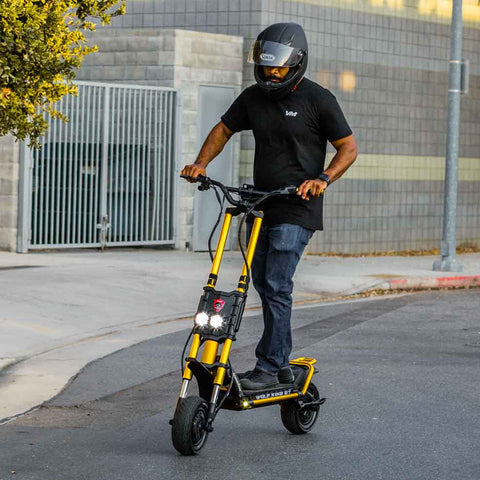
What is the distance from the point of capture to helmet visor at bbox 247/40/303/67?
A: 6867 millimetres

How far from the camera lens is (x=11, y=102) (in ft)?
30.5

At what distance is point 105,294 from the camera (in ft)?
44.0

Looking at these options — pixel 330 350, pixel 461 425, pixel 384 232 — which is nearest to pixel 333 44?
pixel 384 232

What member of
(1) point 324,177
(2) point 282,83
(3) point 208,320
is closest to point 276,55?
(2) point 282,83

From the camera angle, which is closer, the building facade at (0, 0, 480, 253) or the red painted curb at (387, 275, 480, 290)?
the red painted curb at (387, 275, 480, 290)

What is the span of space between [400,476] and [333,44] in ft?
46.3

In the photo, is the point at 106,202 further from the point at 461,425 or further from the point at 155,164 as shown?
the point at 461,425

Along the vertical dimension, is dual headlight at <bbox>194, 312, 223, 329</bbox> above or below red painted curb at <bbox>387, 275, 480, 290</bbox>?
above

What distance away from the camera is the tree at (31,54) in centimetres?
896

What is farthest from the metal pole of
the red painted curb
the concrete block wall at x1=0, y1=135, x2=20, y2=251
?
the concrete block wall at x1=0, y1=135, x2=20, y2=251

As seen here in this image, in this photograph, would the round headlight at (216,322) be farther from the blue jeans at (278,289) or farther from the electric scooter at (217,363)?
the blue jeans at (278,289)

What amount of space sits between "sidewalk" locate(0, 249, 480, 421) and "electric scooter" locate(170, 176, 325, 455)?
1.78m

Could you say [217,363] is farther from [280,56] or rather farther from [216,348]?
[280,56]

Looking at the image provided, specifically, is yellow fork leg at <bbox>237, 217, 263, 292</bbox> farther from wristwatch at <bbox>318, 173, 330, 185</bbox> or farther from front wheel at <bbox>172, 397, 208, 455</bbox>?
front wheel at <bbox>172, 397, 208, 455</bbox>
